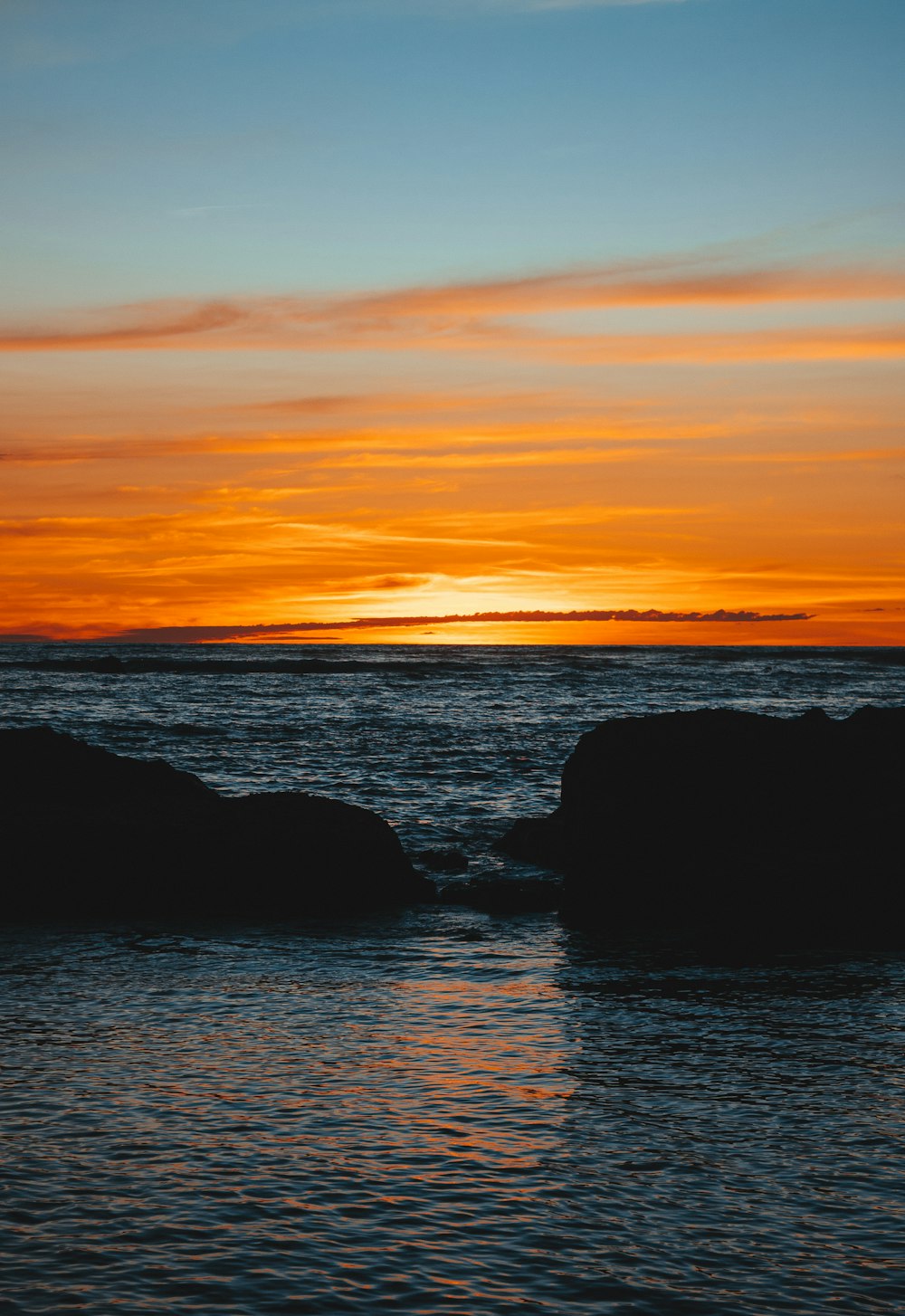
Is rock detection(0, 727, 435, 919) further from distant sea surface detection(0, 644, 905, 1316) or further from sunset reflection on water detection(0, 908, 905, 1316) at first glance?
sunset reflection on water detection(0, 908, 905, 1316)

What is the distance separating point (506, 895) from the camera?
18391 mm

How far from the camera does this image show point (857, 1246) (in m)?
7.11

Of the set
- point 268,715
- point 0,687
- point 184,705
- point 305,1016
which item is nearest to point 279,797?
point 305,1016

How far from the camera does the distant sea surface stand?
22.1 ft

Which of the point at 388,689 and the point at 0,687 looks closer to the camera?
the point at 0,687

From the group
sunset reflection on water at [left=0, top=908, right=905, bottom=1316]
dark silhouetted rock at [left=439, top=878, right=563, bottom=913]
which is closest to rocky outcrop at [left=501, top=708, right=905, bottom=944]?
dark silhouetted rock at [left=439, top=878, right=563, bottom=913]

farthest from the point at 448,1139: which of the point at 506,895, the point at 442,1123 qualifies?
the point at 506,895

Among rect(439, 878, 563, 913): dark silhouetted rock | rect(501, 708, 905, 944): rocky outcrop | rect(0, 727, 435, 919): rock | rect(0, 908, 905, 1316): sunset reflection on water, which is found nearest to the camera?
rect(0, 908, 905, 1316): sunset reflection on water

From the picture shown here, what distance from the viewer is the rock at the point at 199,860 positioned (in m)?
17.5

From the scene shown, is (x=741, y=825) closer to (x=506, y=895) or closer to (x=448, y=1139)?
(x=506, y=895)

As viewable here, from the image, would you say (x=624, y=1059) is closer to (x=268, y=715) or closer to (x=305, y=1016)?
(x=305, y=1016)

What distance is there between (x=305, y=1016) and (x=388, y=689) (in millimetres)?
76125

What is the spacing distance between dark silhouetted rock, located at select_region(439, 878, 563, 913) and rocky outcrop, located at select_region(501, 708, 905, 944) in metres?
0.38

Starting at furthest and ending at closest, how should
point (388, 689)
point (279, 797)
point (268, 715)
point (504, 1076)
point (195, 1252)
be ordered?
1. point (388, 689)
2. point (268, 715)
3. point (279, 797)
4. point (504, 1076)
5. point (195, 1252)
